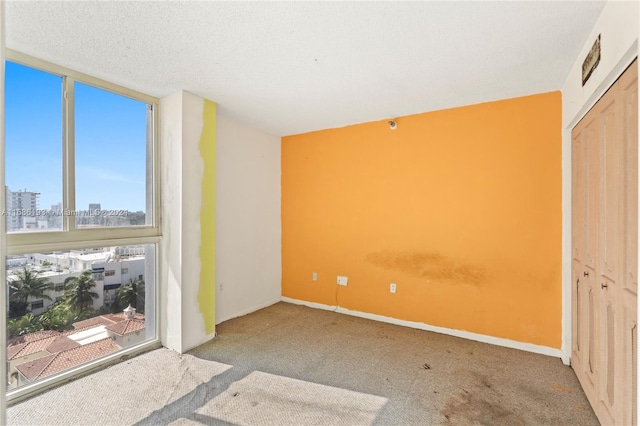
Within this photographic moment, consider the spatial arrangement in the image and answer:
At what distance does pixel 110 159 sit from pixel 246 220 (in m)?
1.67

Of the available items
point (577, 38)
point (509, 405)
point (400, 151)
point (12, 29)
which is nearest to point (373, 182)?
point (400, 151)

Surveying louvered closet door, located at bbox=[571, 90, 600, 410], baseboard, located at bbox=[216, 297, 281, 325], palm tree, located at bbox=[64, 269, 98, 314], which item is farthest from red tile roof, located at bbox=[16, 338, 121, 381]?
louvered closet door, located at bbox=[571, 90, 600, 410]

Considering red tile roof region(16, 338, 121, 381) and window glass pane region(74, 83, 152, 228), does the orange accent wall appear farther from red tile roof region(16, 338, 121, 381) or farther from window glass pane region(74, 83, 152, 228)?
red tile roof region(16, 338, 121, 381)

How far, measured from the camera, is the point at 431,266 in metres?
3.44

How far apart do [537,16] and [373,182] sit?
228 centimetres

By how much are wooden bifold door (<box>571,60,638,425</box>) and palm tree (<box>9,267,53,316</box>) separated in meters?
3.73

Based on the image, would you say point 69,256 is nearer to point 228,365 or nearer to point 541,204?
point 228,365

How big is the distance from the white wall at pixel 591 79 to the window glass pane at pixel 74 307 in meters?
3.70

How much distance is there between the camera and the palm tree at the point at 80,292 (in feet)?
8.02

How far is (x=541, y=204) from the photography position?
9.45ft

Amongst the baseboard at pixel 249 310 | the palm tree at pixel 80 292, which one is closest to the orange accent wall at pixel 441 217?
the baseboard at pixel 249 310

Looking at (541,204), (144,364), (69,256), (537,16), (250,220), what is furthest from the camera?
(250,220)

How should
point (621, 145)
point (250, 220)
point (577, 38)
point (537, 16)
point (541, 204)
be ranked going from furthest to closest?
1. point (250, 220)
2. point (541, 204)
3. point (577, 38)
4. point (537, 16)
5. point (621, 145)

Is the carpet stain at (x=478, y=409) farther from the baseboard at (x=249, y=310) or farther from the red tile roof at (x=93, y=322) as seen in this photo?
the red tile roof at (x=93, y=322)
